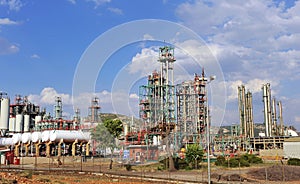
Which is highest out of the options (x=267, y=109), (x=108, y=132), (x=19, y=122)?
(x=267, y=109)

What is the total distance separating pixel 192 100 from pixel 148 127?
62.7 feet

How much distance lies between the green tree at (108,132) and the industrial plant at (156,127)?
4176 mm

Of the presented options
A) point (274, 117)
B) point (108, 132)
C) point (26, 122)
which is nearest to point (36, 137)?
point (26, 122)

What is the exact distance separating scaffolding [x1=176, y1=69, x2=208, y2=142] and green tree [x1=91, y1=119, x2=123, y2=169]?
70.7 ft

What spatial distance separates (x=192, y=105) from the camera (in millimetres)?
86500

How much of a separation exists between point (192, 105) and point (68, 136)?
1276 inches

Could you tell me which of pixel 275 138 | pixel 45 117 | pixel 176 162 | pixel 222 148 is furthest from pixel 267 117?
pixel 45 117

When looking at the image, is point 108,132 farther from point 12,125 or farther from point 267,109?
point 267,109

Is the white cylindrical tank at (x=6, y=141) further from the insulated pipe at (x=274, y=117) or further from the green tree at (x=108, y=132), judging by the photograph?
the insulated pipe at (x=274, y=117)

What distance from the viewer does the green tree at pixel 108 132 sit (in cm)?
5291

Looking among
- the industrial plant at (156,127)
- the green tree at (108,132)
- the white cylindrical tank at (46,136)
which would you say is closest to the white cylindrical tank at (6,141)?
the industrial plant at (156,127)

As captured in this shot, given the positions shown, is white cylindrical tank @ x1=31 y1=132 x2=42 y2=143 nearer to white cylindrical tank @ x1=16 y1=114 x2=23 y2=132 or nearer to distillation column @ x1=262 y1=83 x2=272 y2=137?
white cylindrical tank @ x1=16 y1=114 x2=23 y2=132

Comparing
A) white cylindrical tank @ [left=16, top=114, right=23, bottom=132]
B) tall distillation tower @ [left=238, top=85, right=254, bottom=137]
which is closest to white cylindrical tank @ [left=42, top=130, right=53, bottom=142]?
white cylindrical tank @ [left=16, top=114, right=23, bottom=132]

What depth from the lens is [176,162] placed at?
4438 centimetres
